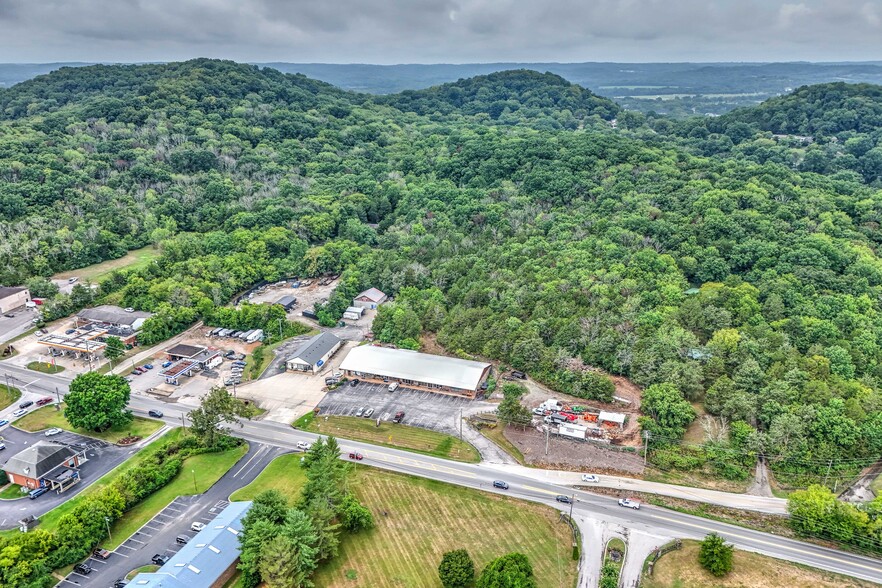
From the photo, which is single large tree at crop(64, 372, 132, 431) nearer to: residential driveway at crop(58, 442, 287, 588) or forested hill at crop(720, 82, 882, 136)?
residential driveway at crop(58, 442, 287, 588)

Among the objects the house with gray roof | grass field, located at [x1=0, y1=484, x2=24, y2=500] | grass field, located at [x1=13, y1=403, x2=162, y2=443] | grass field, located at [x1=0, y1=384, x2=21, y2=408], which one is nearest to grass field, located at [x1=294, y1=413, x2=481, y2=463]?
grass field, located at [x1=13, y1=403, x2=162, y2=443]

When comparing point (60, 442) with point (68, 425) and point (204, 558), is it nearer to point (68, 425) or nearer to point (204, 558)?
point (68, 425)

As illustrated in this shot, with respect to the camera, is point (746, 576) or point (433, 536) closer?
point (746, 576)

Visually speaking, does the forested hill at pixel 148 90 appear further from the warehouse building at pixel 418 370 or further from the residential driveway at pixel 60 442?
the warehouse building at pixel 418 370

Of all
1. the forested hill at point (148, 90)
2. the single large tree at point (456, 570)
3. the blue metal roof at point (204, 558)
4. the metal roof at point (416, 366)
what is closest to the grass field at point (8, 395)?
the blue metal roof at point (204, 558)

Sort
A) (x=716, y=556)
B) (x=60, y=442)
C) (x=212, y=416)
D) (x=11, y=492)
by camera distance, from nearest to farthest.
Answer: (x=716, y=556) < (x=11, y=492) < (x=212, y=416) < (x=60, y=442)

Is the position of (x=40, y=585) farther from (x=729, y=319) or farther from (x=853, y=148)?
(x=853, y=148)

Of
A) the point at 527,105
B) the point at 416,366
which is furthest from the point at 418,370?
the point at 527,105

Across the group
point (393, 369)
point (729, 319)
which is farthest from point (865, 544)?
point (393, 369)
